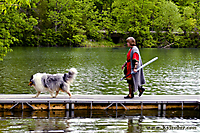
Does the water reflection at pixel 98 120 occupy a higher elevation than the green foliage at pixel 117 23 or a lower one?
lower

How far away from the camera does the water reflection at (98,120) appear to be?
10625mm

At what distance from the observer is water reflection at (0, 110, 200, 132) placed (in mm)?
10625

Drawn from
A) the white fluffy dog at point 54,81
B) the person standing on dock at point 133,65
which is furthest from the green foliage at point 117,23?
the person standing on dock at point 133,65

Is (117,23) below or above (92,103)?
above

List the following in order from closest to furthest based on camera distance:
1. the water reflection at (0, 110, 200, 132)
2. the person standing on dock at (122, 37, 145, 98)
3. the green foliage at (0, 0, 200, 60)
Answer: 1. the water reflection at (0, 110, 200, 132)
2. the person standing on dock at (122, 37, 145, 98)
3. the green foliage at (0, 0, 200, 60)

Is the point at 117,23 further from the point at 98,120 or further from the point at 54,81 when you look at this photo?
the point at 98,120

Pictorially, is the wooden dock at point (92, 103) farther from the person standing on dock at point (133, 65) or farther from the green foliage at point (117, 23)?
the green foliage at point (117, 23)

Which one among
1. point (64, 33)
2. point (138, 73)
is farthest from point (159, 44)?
point (138, 73)

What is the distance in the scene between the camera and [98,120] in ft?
37.8

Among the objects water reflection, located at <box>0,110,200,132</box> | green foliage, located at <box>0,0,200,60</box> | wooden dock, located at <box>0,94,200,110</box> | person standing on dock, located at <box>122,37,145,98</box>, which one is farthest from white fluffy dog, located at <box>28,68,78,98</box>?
green foliage, located at <box>0,0,200,60</box>

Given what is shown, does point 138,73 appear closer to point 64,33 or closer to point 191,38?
point 64,33

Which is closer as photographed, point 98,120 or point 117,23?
point 98,120

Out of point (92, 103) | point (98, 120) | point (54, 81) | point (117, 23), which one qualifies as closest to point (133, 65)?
point (92, 103)

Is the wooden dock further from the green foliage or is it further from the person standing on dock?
the green foliage
